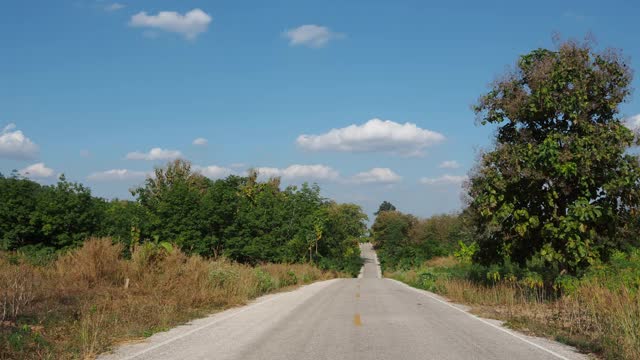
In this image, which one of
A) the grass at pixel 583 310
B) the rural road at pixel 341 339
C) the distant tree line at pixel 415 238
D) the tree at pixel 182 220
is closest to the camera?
the rural road at pixel 341 339

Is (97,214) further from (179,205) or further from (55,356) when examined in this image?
(55,356)

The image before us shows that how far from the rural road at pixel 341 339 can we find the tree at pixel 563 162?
169 inches

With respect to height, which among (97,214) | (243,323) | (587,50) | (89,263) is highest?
(587,50)

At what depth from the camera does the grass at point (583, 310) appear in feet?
30.1

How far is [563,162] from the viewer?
1627 centimetres

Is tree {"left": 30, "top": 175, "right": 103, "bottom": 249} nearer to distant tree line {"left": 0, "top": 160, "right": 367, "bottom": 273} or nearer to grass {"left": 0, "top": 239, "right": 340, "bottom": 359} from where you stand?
distant tree line {"left": 0, "top": 160, "right": 367, "bottom": 273}

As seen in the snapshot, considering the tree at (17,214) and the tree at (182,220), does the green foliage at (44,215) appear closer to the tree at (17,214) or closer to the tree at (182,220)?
the tree at (17,214)

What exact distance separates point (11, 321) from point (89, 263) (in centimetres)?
702

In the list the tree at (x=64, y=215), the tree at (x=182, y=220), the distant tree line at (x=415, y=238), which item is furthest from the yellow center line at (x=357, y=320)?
the distant tree line at (x=415, y=238)

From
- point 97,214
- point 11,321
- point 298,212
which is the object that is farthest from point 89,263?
point 298,212

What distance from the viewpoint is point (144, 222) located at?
164ft

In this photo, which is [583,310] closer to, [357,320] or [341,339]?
[357,320]

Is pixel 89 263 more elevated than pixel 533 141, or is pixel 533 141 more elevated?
pixel 533 141

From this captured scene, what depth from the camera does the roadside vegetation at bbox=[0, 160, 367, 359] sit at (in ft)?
36.7
